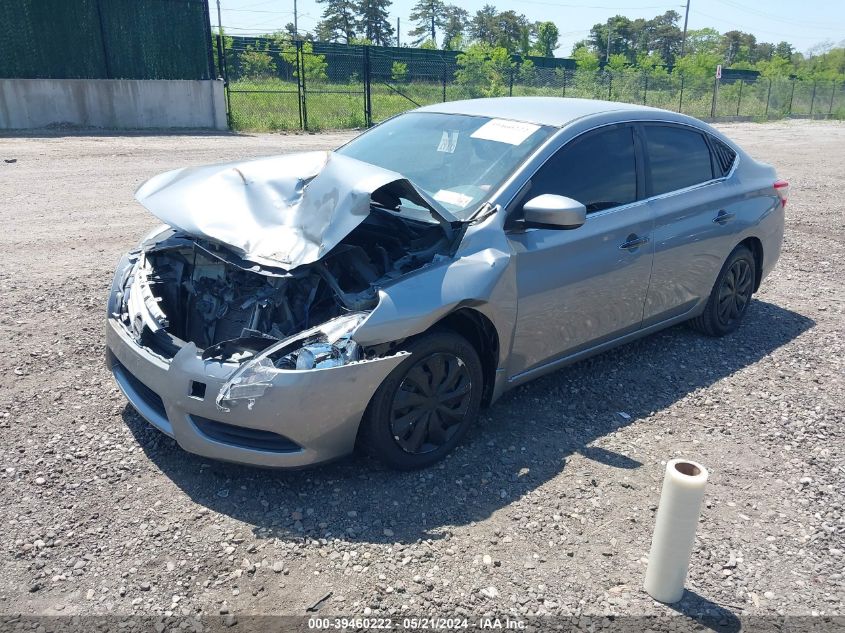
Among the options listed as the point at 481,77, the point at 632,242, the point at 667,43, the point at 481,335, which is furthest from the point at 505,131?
the point at 667,43

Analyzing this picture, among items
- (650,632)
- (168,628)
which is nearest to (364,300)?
(168,628)

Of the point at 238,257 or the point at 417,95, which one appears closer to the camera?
the point at 238,257

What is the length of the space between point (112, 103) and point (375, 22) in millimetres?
66426

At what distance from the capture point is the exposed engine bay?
3.31 m

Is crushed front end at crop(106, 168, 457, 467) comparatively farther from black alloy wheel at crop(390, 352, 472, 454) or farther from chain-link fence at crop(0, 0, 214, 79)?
chain-link fence at crop(0, 0, 214, 79)

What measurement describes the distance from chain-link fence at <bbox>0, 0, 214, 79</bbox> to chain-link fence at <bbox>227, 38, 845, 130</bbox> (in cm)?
211

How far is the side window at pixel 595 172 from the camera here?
4.06 metres

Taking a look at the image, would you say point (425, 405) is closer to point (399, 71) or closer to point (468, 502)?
point (468, 502)

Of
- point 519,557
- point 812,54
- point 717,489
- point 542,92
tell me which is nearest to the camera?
point 519,557

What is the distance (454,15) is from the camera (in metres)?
92.2

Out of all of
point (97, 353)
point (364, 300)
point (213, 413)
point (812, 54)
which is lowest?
point (97, 353)

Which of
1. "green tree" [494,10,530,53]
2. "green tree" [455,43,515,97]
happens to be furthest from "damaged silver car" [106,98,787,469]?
"green tree" [494,10,530,53]

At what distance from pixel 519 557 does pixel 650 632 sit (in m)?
0.60

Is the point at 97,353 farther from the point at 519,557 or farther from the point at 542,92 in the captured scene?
the point at 542,92
